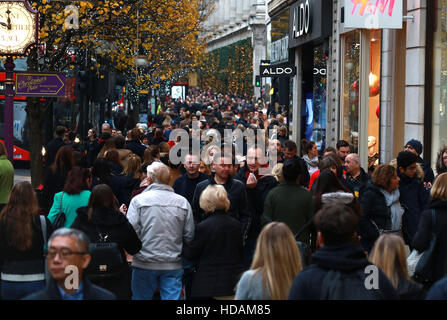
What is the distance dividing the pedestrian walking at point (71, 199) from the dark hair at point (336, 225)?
4.11 m

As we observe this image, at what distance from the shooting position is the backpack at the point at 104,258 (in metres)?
7.66

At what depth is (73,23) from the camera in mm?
18312

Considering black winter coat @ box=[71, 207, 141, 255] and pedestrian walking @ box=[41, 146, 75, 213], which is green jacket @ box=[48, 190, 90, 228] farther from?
pedestrian walking @ box=[41, 146, 75, 213]

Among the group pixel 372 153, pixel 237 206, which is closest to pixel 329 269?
pixel 237 206

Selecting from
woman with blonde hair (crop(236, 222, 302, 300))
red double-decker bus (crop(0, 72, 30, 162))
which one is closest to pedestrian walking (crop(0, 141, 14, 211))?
woman with blonde hair (crop(236, 222, 302, 300))

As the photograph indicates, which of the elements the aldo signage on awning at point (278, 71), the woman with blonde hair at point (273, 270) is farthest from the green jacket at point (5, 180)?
the aldo signage on awning at point (278, 71)

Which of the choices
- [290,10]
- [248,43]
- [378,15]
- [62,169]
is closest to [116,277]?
[62,169]

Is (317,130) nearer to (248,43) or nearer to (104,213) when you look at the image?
(104,213)

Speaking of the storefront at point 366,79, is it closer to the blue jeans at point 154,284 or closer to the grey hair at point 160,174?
the grey hair at point 160,174

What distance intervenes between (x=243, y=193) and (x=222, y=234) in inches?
60.5

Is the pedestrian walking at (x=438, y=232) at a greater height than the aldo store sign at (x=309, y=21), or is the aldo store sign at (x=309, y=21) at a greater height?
the aldo store sign at (x=309, y=21)

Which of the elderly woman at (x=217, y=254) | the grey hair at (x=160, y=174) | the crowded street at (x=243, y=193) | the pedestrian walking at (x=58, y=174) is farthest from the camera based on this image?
the pedestrian walking at (x=58, y=174)

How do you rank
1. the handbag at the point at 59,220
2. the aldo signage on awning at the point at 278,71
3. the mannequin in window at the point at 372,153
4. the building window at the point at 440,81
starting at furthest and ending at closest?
the aldo signage on awning at the point at 278,71
the mannequin in window at the point at 372,153
the building window at the point at 440,81
the handbag at the point at 59,220

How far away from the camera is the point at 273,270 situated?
534 centimetres
